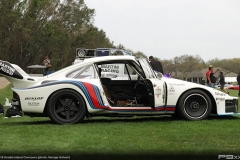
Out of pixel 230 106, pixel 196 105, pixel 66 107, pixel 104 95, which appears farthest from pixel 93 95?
pixel 230 106

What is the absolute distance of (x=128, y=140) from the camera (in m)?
7.03

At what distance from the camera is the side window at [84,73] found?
31.6ft

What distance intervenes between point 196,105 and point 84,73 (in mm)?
2441

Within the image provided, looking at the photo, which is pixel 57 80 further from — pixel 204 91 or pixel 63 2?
pixel 63 2

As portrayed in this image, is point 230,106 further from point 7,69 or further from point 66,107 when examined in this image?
point 7,69

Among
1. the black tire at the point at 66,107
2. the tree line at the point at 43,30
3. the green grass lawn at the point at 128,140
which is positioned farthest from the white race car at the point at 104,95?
the tree line at the point at 43,30

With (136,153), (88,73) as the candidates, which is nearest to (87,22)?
(88,73)

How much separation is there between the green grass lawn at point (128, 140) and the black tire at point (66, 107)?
260mm

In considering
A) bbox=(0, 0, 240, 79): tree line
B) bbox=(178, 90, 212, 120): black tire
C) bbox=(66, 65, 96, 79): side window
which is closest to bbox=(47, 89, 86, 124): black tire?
bbox=(66, 65, 96, 79): side window

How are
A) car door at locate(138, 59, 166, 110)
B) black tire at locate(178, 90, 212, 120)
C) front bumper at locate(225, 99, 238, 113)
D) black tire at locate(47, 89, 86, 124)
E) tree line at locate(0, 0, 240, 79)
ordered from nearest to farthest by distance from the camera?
black tire at locate(47, 89, 86, 124)
car door at locate(138, 59, 166, 110)
black tire at locate(178, 90, 212, 120)
front bumper at locate(225, 99, 238, 113)
tree line at locate(0, 0, 240, 79)

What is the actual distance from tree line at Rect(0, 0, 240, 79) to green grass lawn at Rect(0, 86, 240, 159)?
3462 centimetres

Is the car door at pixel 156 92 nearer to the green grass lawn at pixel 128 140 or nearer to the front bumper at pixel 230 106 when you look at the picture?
the green grass lawn at pixel 128 140

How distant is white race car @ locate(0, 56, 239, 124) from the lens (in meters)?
9.30

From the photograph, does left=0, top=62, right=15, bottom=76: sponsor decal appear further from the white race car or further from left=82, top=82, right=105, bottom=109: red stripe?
left=82, top=82, right=105, bottom=109: red stripe
